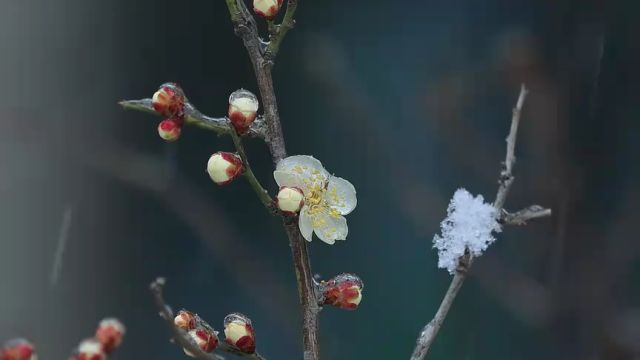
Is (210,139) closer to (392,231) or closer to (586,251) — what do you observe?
(392,231)

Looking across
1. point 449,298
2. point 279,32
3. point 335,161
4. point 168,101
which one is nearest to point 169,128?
point 168,101

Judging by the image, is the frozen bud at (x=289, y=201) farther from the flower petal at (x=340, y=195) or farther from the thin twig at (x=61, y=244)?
the thin twig at (x=61, y=244)

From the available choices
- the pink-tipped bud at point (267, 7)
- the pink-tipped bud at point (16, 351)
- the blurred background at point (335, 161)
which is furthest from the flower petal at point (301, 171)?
the blurred background at point (335, 161)

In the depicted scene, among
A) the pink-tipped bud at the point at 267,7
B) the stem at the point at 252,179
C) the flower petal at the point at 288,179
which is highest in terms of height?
the pink-tipped bud at the point at 267,7

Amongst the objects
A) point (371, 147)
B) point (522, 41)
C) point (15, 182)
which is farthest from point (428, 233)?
point (15, 182)

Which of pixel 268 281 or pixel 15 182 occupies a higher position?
pixel 268 281

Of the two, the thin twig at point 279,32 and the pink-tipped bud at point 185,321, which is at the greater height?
the thin twig at point 279,32

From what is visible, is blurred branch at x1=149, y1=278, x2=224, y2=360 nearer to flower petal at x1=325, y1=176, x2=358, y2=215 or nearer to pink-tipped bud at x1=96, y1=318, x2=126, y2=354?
pink-tipped bud at x1=96, y1=318, x2=126, y2=354

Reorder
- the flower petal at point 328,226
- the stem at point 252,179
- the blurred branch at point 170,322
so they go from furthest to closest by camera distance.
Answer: the flower petal at point 328,226, the stem at point 252,179, the blurred branch at point 170,322
